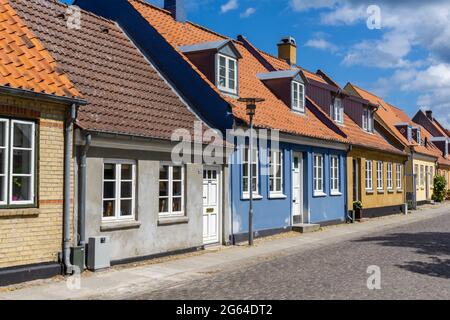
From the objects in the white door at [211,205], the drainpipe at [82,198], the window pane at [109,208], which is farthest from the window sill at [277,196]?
the drainpipe at [82,198]

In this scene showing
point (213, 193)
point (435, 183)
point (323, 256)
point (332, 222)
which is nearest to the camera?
point (323, 256)

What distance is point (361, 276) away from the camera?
10.6 meters

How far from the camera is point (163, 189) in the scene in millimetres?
13438

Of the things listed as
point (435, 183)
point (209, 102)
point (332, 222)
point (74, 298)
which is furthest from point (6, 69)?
point (435, 183)

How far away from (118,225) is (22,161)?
8.69 ft

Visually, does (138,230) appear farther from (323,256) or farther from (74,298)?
(323,256)

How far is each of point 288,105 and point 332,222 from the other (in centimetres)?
524

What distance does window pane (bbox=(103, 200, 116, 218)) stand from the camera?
11.9 meters

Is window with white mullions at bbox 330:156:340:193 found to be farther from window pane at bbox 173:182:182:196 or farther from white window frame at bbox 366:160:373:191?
window pane at bbox 173:182:182:196

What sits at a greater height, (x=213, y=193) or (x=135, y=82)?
(x=135, y=82)

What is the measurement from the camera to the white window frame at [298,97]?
2130 cm

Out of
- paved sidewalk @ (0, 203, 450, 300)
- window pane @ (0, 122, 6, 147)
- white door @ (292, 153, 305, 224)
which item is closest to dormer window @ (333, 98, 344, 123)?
white door @ (292, 153, 305, 224)

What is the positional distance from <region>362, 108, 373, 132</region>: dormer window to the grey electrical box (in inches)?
812

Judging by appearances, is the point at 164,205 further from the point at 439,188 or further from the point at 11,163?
the point at 439,188
